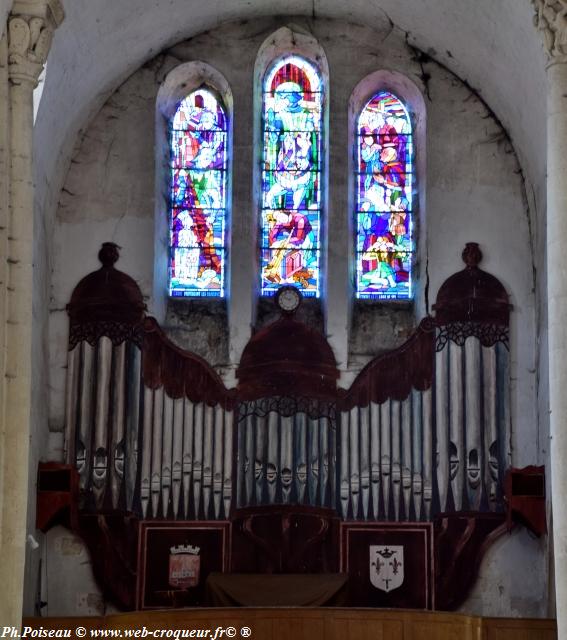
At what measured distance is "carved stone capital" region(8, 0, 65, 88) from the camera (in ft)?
57.0

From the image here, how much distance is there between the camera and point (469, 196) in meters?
21.0

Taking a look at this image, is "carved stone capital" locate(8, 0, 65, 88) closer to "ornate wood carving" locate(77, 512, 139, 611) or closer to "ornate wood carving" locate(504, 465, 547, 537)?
"ornate wood carving" locate(77, 512, 139, 611)

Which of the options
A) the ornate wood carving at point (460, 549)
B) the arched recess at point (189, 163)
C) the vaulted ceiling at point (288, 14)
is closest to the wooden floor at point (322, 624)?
the ornate wood carving at point (460, 549)

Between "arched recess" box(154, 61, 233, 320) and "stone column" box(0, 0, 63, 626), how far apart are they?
3.78 metres

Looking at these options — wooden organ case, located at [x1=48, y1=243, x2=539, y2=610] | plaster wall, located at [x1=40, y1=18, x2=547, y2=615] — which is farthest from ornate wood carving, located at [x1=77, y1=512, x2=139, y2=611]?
plaster wall, located at [x1=40, y1=18, x2=547, y2=615]

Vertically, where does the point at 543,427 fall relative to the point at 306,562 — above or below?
above

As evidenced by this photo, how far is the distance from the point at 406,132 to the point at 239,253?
241cm

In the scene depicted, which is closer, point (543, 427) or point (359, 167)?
point (543, 427)

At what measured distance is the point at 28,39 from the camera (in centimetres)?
1747

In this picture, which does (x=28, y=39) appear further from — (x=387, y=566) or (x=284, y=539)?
(x=387, y=566)

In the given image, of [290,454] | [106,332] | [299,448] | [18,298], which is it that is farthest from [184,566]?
[18,298]

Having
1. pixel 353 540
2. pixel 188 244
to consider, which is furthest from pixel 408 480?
pixel 188 244

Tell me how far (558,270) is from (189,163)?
5908 millimetres

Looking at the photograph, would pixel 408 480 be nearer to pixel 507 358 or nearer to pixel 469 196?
pixel 507 358
